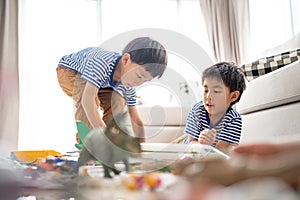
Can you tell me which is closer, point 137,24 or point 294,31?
point 294,31

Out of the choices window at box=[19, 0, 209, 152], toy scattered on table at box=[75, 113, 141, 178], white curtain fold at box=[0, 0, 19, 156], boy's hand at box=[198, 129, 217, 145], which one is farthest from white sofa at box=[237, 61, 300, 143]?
white curtain fold at box=[0, 0, 19, 156]

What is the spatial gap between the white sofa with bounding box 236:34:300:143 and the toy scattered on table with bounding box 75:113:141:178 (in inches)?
32.6

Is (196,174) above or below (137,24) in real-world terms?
below

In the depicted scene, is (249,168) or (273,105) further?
(273,105)

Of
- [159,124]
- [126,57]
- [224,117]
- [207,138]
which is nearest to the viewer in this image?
[159,124]

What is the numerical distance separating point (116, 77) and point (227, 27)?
311 centimetres

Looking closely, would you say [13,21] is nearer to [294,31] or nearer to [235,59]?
[235,59]

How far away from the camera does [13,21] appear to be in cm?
346

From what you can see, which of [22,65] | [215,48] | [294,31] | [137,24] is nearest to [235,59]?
[215,48]

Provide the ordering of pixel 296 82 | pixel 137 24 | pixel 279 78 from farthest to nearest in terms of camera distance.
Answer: pixel 137 24, pixel 279 78, pixel 296 82

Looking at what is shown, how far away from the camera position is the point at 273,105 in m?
1.38

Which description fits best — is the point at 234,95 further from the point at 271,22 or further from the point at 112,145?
the point at 271,22

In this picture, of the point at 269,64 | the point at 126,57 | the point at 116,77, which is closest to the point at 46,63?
the point at 269,64

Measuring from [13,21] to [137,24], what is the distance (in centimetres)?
126
